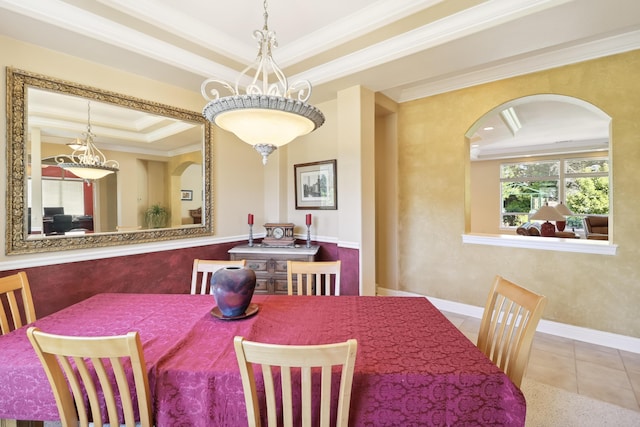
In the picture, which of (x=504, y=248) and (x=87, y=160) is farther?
Result: (x=504, y=248)

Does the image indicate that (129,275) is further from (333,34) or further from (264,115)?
(333,34)

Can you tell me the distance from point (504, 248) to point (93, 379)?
3.59m

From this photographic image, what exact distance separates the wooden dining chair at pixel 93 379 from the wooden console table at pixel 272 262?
202cm

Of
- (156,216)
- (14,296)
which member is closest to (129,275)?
(156,216)

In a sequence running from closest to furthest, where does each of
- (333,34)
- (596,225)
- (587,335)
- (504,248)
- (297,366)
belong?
(297,366) < (333,34) < (587,335) < (504,248) < (596,225)

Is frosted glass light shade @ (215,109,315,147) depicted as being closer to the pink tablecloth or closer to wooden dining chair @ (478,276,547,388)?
the pink tablecloth

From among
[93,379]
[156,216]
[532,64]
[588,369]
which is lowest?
[588,369]

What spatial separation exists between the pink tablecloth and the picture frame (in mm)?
2058

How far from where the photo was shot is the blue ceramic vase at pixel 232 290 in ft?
4.78

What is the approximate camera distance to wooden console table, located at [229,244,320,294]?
3.03 meters

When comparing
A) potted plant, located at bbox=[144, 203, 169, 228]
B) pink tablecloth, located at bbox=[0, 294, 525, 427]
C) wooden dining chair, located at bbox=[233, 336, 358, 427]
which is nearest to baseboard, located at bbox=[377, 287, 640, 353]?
pink tablecloth, located at bbox=[0, 294, 525, 427]

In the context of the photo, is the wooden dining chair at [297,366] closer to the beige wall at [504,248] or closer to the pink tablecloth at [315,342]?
the pink tablecloth at [315,342]

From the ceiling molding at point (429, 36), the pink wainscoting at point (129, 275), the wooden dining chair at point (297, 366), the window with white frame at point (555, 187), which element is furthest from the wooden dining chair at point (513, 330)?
the window with white frame at point (555, 187)

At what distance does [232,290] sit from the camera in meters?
1.46
